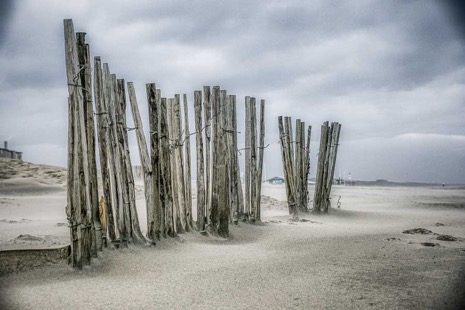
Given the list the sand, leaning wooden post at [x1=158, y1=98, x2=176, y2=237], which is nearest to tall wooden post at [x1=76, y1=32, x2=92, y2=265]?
the sand

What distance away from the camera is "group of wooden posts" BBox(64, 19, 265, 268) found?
3.68 meters

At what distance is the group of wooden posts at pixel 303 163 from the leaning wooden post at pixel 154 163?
11.8 feet

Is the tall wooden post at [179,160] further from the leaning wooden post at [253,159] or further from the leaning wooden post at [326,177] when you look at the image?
the leaning wooden post at [326,177]

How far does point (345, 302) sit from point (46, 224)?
573 cm

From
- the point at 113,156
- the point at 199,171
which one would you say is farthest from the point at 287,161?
the point at 113,156

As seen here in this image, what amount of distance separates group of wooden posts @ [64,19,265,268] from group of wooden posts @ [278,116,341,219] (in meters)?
1.14

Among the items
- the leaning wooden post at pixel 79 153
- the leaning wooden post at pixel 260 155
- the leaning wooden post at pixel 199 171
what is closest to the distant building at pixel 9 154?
the leaning wooden post at pixel 260 155

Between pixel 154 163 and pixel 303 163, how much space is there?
4.56 m

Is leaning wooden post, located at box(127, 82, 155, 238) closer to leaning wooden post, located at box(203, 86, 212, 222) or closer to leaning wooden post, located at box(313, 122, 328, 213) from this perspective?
leaning wooden post, located at box(203, 86, 212, 222)

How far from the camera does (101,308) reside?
8.91 feet

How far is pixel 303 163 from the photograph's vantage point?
865 centimetres

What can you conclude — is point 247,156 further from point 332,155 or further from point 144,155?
point 332,155

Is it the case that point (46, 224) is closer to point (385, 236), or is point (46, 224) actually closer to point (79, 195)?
point (79, 195)

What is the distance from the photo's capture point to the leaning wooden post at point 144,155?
15.5 ft
